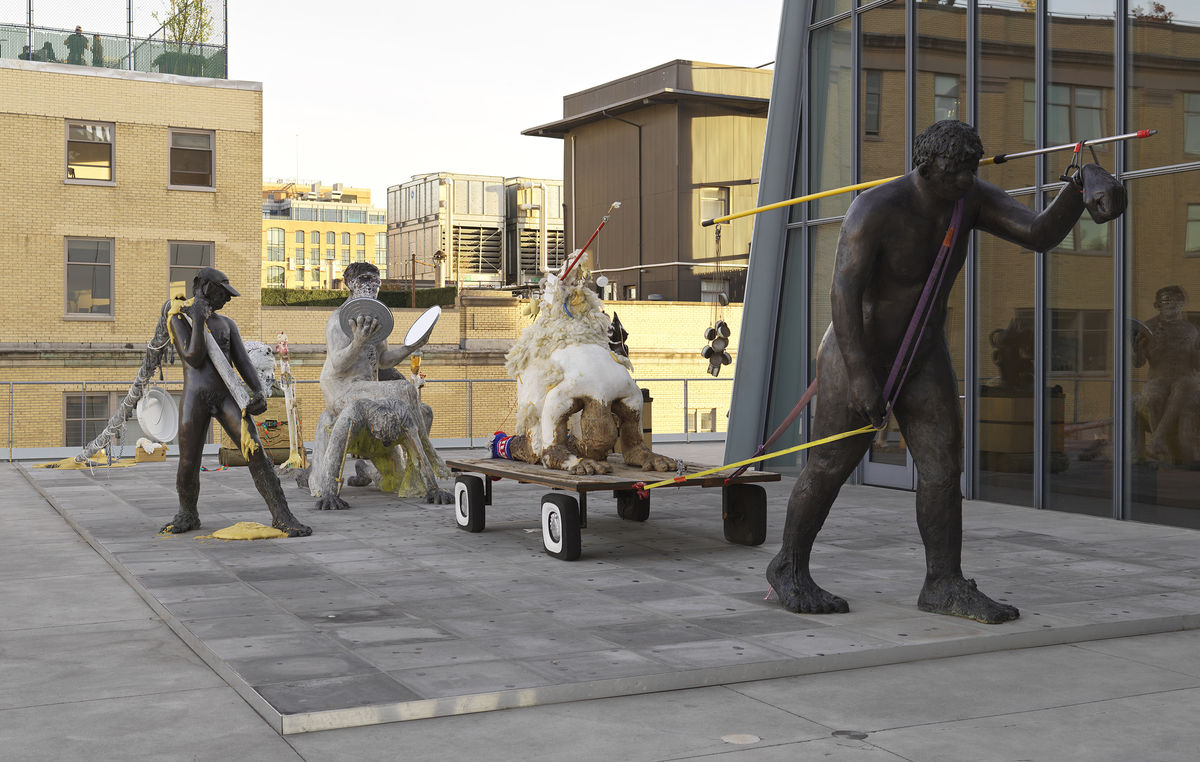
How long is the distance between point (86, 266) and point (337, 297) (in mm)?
17854

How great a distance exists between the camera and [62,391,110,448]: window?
2966cm

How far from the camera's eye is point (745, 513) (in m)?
9.28

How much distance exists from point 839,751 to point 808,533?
2.44m

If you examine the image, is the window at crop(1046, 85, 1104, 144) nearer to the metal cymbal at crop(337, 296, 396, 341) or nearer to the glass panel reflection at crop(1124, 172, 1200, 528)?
the glass panel reflection at crop(1124, 172, 1200, 528)

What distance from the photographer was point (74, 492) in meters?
13.4

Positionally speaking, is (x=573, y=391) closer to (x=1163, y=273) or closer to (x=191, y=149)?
(x=1163, y=273)

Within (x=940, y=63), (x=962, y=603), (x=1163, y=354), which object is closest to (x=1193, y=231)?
(x=1163, y=354)

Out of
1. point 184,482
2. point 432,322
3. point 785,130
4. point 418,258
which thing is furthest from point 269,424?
point 418,258

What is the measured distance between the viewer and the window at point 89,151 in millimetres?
31578

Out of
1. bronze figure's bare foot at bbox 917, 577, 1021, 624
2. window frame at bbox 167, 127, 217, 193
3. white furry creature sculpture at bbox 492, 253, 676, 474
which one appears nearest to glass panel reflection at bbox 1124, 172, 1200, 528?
white furry creature sculpture at bbox 492, 253, 676, 474

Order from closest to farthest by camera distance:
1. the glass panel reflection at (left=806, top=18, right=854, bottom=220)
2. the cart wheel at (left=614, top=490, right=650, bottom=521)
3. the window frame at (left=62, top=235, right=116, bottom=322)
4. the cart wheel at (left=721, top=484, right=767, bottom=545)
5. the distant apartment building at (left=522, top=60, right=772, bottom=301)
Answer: the cart wheel at (left=721, top=484, right=767, bottom=545)
the cart wheel at (left=614, top=490, right=650, bottom=521)
the glass panel reflection at (left=806, top=18, right=854, bottom=220)
the window frame at (left=62, top=235, right=116, bottom=322)
the distant apartment building at (left=522, top=60, right=772, bottom=301)

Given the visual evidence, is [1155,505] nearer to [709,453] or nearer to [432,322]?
[432,322]

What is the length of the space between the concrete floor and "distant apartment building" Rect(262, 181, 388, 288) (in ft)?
399

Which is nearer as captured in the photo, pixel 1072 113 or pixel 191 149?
pixel 1072 113
